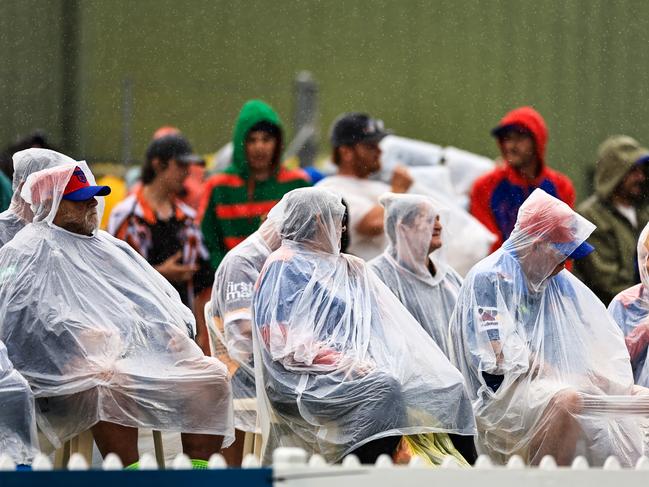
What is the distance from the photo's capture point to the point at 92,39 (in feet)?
28.7

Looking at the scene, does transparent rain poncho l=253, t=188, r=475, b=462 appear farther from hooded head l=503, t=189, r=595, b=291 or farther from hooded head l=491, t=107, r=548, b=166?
hooded head l=491, t=107, r=548, b=166

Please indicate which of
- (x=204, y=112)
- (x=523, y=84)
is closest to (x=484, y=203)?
(x=523, y=84)

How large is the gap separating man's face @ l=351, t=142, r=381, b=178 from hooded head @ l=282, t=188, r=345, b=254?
2208 millimetres

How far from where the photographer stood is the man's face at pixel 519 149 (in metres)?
7.86

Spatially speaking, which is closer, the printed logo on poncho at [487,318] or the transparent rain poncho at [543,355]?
the transparent rain poncho at [543,355]

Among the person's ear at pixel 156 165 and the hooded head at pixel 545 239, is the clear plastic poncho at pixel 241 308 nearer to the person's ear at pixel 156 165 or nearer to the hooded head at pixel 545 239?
the hooded head at pixel 545 239

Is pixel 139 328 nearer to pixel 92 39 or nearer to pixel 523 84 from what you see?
pixel 92 39

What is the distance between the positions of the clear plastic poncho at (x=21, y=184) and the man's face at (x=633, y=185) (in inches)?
130

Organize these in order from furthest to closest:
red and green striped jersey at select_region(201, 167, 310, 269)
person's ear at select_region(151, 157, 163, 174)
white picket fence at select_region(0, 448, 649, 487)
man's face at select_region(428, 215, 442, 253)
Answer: person's ear at select_region(151, 157, 163, 174), red and green striped jersey at select_region(201, 167, 310, 269), man's face at select_region(428, 215, 442, 253), white picket fence at select_region(0, 448, 649, 487)

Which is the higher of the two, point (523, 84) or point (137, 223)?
point (523, 84)

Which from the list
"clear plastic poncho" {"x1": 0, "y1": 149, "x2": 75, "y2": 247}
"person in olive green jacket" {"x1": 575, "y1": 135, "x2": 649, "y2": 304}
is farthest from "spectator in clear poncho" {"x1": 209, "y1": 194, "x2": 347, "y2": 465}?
"person in olive green jacket" {"x1": 575, "y1": 135, "x2": 649, "y2": 304}

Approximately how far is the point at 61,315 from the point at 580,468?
6.34 feet

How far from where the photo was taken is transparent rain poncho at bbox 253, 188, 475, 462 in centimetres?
529

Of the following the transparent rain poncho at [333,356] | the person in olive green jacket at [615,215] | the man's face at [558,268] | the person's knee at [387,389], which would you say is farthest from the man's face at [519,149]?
the person's knee at [387,389]
